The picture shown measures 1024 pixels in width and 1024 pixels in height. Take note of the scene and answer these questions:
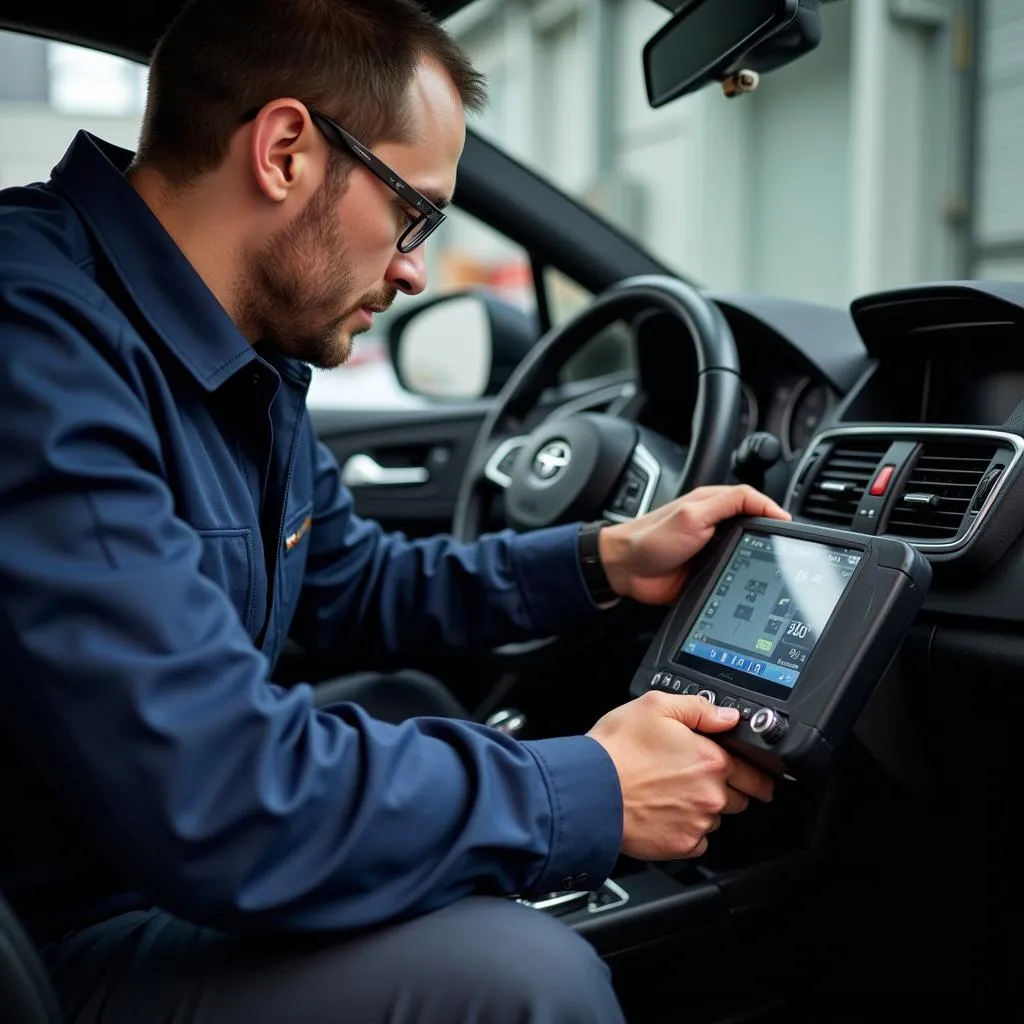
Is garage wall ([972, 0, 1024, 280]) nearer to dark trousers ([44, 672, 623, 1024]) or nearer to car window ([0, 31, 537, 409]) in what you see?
car window ([0, 31, 537, 409])

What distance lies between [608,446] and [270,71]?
0.69 m

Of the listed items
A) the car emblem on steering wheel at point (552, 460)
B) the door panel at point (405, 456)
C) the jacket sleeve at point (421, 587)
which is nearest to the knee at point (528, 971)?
the jacket sleeve at point (421, 587)

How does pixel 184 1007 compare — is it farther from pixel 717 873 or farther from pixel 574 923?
pixel 717 873

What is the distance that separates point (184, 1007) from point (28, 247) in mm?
531

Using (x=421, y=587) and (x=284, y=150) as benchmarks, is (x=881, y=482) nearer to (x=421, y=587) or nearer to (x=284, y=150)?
(x=421, y=587)

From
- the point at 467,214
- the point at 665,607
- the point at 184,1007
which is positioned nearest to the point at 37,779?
the point at 184,1007

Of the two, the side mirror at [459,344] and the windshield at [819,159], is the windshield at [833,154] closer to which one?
the windshield at [819,159]

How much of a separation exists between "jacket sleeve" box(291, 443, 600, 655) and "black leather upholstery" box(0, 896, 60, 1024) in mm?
717

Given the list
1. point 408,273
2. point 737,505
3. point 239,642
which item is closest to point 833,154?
point 737,505

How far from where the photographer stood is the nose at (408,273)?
106 cm

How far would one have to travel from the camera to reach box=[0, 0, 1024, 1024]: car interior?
46.3 inches

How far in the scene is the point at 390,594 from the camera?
4.59 ft

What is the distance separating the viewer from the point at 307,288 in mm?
999

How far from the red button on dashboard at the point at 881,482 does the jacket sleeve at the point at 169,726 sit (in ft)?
1.93
